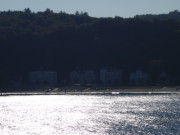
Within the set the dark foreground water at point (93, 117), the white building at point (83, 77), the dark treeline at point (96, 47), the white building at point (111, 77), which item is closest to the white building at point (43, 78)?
the dark treeline at point (96, 47)

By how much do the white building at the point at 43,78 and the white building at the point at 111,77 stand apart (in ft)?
35.5

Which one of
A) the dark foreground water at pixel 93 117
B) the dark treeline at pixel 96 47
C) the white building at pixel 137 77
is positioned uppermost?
the dark treeline at pixel 96 47

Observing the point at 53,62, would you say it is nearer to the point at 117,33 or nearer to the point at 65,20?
the point at 117,33

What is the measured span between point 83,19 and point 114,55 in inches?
1084

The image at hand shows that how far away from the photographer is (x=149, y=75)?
113 m

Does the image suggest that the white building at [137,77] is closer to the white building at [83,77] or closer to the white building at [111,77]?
the white building at [111,77]

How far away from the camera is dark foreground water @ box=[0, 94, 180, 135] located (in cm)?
4531

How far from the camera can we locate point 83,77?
11719cm

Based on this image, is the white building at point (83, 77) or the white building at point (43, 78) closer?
the white building at point (83, 77)

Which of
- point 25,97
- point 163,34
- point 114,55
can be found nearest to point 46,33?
point 114,55

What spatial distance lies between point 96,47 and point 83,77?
10.6 m

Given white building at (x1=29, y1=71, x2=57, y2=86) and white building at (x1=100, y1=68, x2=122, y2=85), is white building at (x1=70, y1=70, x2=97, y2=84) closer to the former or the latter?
white building at (x1=100, y1=68, x2=122, y2=85)

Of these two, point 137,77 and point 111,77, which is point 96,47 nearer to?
point 111,77

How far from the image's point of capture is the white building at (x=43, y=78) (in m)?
117
